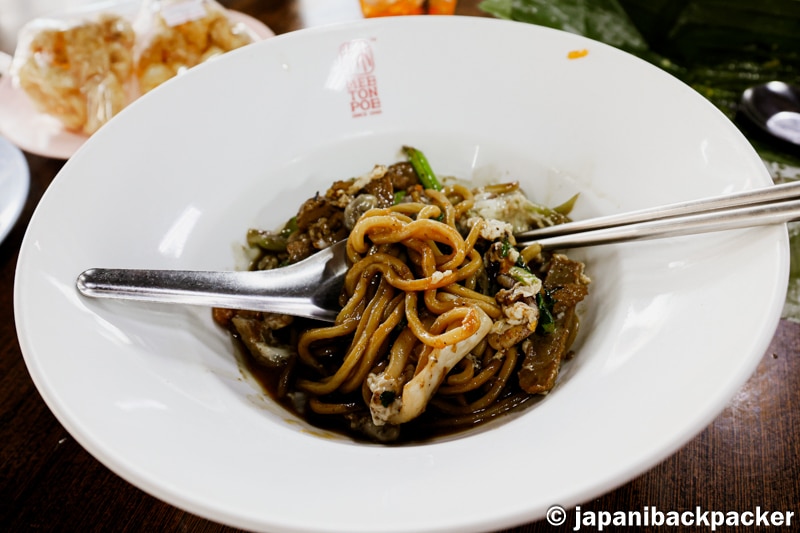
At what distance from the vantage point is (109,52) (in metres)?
3.54

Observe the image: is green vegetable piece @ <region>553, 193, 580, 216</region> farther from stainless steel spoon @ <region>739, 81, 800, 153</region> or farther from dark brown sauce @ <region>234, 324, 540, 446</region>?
stainless steel spoon @ <region>739, 81, 800, 153</region>

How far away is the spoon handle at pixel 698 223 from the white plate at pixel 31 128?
291 centimetres

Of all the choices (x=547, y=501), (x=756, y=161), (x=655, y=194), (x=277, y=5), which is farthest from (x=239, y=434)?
(x=277, y=5)

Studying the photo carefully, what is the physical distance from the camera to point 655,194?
203 centimetres

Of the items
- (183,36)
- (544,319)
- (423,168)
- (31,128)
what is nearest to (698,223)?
(544,319)

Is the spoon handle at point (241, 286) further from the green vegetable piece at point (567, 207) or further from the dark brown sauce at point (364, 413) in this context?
the green vegetable piece at point (567, 207)

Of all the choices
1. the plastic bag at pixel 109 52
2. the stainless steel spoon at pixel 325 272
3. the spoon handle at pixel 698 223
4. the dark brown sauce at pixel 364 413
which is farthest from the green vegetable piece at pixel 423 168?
the plastic bag at pixel 109 52

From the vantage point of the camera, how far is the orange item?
3615mm

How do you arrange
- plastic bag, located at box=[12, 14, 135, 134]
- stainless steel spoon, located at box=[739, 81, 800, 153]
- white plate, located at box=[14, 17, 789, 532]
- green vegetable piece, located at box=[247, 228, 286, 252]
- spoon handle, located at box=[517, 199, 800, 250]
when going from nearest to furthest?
1. white plate, located at box=[14, 17, 789, 532]
2. spoon handle, located at box=[517, 199, 800, 250]
3. green vegetable piece, located at box=[247, 228, 286, 252]
4. stainless steel spoon, located at box=[739, 81, 800, 153]
5. plastic bag, located at box=[12, 14, 135, 134]

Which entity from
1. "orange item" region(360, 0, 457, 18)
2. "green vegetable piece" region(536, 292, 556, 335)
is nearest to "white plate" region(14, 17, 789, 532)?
"green vegetable piece" region(536, 292, 556, 335)

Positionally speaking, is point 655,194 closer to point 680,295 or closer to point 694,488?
point 680,295

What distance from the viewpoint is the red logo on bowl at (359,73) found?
2619 mm

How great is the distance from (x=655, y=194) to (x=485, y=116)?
0.88 meters

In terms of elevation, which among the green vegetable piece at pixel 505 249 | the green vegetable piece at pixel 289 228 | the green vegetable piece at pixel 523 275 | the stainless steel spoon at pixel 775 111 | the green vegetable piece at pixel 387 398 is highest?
the stainless steel spoon at pixel 775 111
